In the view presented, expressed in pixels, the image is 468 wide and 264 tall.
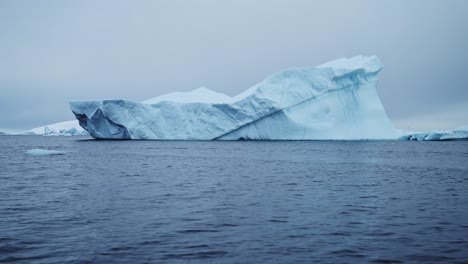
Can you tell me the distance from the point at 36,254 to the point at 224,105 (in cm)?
3141

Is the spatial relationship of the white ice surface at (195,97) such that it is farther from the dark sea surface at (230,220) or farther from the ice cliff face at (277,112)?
the dark sea surface at (230,220)

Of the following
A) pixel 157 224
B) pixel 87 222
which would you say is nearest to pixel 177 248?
pixel 157 224

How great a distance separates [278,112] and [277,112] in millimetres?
88

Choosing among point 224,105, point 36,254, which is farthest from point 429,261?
point 224,105

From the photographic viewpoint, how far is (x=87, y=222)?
7090 mm

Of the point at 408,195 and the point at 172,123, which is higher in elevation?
the point at 172,123

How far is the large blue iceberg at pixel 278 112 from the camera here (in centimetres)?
3669

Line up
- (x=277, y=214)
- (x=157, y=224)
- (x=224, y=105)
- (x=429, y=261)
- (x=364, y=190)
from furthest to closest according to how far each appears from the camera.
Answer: (x=224, y=105), (x=364, y=190), (x=277, y=214), (x=157, y=224), (x=429, y=261)

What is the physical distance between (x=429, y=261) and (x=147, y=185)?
821 cm

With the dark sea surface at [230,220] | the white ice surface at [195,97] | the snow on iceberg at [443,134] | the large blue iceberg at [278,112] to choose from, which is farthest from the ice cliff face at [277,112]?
the dark sea surface at [230,220]

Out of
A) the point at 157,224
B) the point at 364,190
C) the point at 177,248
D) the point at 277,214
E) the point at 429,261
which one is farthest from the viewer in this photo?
the point at 364,190

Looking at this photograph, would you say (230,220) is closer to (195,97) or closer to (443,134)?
(195,97)

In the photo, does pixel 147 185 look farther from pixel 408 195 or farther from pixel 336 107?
pixel 336 107

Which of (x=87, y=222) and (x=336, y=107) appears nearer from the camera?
(x=87, y=222)
